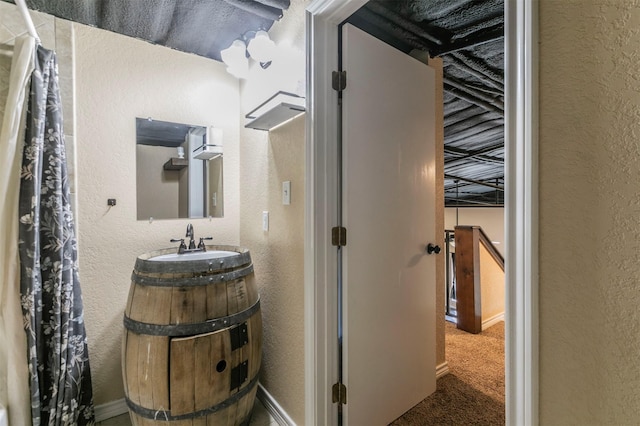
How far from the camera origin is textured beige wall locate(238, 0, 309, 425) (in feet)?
4.54

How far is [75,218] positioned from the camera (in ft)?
4.90

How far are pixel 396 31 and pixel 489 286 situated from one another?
93.5 inches

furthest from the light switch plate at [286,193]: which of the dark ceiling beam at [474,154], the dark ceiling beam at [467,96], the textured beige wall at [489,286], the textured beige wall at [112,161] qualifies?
the dark ceiling beam at [474,154]

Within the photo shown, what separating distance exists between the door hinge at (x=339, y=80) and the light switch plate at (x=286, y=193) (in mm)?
492

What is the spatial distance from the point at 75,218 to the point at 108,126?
52 cm

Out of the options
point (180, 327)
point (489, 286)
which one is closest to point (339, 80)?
point (180, 327)

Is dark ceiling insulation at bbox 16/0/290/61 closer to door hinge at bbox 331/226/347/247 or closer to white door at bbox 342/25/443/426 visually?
white door at bbox 342/25/443/426

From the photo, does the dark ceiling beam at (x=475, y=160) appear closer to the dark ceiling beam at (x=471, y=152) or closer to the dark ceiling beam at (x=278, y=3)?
the dark ceiling beam at (x=471, y=152)

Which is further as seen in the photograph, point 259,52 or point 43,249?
point 259,52

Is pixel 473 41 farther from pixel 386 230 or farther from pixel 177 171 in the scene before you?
pixel 177 171

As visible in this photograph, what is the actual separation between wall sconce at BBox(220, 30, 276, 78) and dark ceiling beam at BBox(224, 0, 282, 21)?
0.08 metres

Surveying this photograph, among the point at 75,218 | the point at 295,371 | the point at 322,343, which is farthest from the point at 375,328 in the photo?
the point at 75,218

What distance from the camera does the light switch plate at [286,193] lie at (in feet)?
4.69

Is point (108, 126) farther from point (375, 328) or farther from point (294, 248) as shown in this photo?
point (375, 328)
